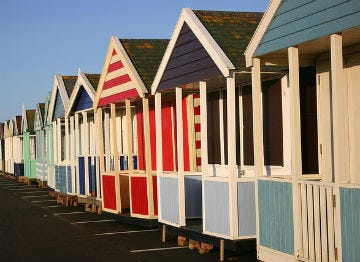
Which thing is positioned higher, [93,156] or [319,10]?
[319,10]

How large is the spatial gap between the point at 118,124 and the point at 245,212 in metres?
10.5

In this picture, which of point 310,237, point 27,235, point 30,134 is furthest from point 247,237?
point 30,134

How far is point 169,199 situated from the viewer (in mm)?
13281

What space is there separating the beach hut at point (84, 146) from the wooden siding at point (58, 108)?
93 cm

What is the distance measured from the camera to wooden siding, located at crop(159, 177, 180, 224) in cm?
1295

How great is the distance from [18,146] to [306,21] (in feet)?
121

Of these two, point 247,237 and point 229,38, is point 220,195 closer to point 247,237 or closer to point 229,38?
point 247,237

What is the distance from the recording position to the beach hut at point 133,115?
49.2 feet

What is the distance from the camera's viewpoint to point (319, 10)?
8141 mm

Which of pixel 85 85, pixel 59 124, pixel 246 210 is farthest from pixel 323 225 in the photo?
pixel 59 124

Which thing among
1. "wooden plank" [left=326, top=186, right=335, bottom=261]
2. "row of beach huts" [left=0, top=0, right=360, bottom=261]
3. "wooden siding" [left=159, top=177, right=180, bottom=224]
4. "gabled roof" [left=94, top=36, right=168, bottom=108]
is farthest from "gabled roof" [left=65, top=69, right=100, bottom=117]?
"wooden plank" [left=326, top=186, right=335, bottom=261]

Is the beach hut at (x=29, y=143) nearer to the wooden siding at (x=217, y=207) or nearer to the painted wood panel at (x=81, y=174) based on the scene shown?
the painted wood panel at (x=81, y=174)

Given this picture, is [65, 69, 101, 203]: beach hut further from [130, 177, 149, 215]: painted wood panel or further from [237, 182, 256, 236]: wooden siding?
[237, 182, 256, 236]: wooden siding

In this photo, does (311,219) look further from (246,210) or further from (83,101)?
(83,101)
